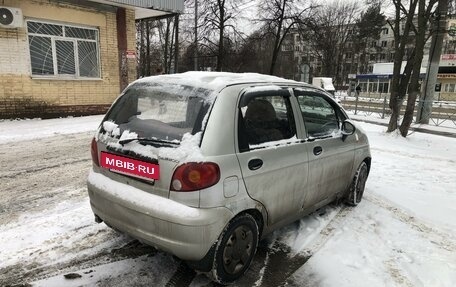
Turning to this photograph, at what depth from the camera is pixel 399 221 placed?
4.61 meters

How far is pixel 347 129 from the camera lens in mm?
4469

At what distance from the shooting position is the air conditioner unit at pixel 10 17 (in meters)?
10.7

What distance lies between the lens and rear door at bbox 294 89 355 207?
3805 mm

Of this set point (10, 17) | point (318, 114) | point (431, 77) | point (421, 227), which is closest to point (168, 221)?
point (318, 114)

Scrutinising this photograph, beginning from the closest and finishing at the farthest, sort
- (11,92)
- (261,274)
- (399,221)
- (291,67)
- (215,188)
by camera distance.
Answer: (215,188)
(261,274)
(399,221)
(11,92)
(291,67)

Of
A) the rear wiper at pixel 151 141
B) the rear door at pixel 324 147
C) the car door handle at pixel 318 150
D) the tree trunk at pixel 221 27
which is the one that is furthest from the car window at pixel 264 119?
the tree trunk at pixel 221 27

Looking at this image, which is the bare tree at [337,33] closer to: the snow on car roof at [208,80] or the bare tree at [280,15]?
the bare tree at [280,15]

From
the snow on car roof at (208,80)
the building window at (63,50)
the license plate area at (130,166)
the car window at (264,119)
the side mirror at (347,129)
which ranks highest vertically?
the building window at (63,50)

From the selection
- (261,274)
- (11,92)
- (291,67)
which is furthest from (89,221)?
(291,67)

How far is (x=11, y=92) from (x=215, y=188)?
11086 mm

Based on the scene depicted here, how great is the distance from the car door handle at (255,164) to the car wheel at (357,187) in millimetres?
2171

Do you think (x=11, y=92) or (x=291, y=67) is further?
(x=291, y=67)

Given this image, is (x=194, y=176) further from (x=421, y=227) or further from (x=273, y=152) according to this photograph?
(x=421, y=227)

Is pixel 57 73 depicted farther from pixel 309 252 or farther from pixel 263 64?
pixel 263 64
